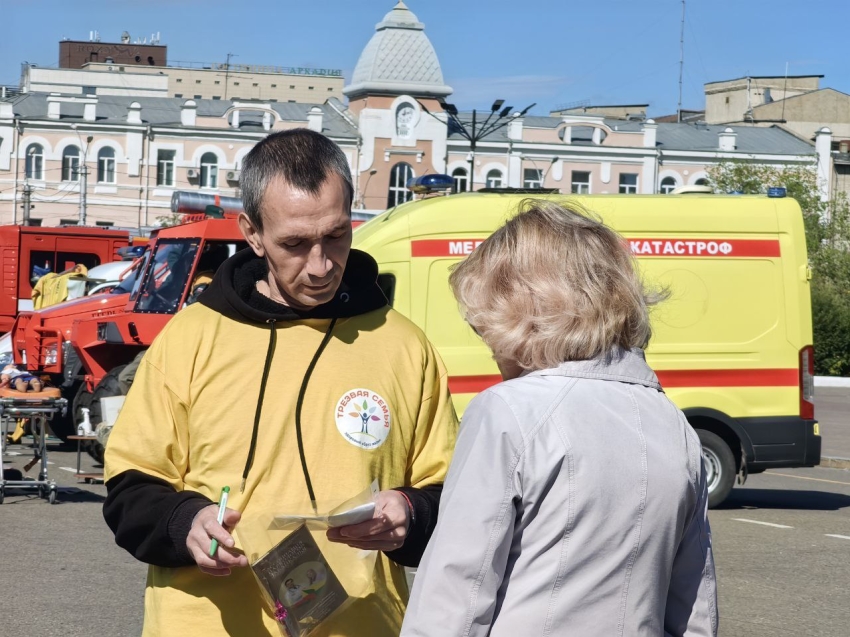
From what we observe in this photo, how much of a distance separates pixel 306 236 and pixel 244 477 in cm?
54

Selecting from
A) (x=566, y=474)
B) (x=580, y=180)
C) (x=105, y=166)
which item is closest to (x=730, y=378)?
(x=566, y=474)

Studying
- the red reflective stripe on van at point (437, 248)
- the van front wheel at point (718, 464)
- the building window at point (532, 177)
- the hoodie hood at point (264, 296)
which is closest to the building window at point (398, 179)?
the building window at point (532, 177)

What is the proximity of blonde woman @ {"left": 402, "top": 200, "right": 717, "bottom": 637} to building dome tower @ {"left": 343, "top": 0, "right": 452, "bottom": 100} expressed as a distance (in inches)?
2761

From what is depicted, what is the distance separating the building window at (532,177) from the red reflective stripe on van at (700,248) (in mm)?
60803

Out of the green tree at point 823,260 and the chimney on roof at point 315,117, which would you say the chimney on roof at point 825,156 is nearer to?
the green tree at point 823,260

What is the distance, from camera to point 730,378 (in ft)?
37.3

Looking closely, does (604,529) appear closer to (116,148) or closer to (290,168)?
(290,168)

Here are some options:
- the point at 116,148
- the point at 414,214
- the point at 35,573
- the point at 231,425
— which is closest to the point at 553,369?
the point at 231,425

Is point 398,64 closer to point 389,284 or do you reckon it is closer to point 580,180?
point 580,180

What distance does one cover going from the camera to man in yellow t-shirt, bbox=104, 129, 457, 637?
268 cm

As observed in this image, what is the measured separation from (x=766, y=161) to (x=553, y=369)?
73.5 m

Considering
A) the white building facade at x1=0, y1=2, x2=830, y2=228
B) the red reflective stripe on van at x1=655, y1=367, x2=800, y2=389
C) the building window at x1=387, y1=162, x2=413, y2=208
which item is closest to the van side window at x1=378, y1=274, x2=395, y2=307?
the red reflective stripe on van at x1=655, y1=367, x2=800, y2=389

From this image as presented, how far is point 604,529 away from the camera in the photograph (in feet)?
7.13

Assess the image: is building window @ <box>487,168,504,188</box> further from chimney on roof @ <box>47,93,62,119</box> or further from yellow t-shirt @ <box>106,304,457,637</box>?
yellow t-shirt @ <box>106,304,457,637</box>
